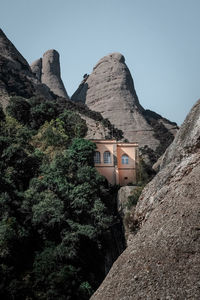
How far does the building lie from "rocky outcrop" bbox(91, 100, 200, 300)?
88.1ft

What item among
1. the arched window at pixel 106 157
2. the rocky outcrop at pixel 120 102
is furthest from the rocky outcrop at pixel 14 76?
the arched window at pixel 106 157

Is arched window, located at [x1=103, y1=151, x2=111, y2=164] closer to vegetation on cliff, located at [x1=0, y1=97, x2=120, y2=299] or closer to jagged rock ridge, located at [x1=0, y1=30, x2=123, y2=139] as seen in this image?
vegetation on cliff, located at [x1=0, y1=97, x2=120, y2=299]

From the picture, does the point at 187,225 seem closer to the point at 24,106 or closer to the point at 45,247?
the point at 45,247

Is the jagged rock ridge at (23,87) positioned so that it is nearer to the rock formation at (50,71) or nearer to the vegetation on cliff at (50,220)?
the rock formation at (50,71)

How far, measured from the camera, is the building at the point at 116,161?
3644 centimetres

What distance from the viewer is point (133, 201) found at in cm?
2847

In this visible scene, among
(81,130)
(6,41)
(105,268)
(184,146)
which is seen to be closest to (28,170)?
(105,268)

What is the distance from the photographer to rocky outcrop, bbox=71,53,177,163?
64.0m

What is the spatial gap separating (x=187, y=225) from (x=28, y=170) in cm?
2359

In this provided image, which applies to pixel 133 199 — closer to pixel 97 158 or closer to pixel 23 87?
pixel 97 158

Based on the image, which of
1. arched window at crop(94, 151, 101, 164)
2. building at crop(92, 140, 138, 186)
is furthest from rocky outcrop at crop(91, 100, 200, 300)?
arched window at crop(94, 151, 101, 164)

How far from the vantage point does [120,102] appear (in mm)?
73938

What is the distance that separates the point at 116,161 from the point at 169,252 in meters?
30.2

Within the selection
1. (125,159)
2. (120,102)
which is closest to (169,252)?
(125,159)
